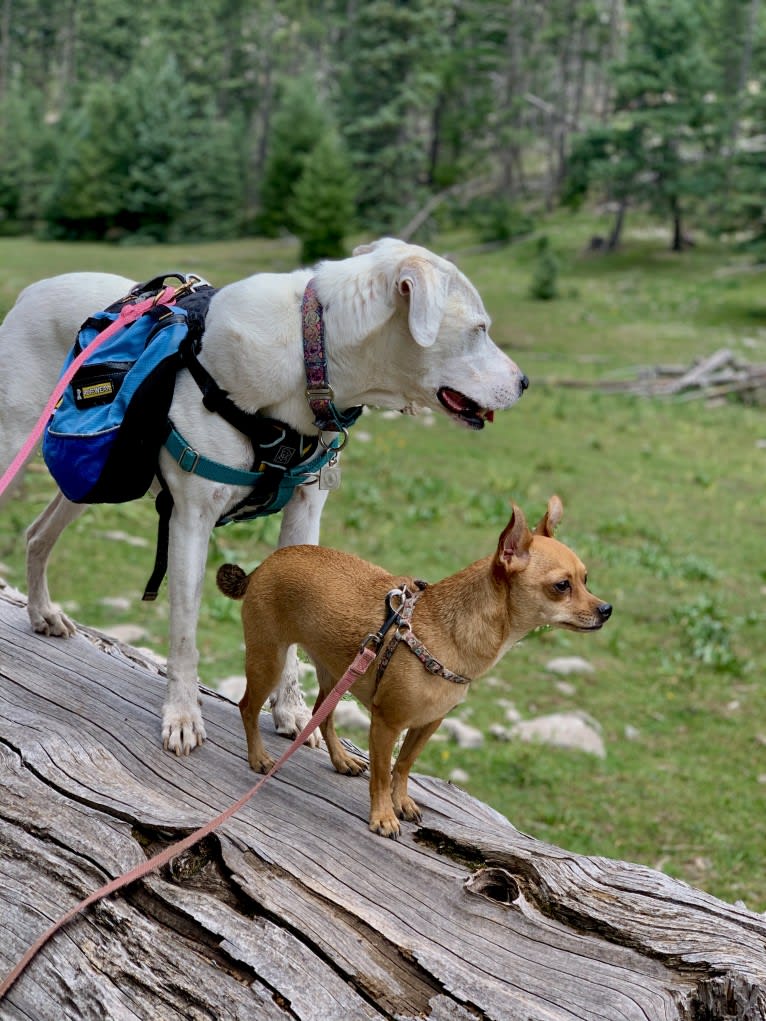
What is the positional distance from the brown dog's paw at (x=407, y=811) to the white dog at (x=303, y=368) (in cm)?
72

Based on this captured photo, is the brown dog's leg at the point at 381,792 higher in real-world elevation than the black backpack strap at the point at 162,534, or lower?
lower

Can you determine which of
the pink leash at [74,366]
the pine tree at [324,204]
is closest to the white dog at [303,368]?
the pink leash at [74,366]

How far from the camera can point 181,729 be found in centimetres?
390

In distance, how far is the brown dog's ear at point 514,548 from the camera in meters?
3.09

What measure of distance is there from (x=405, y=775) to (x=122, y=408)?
62.5 inches

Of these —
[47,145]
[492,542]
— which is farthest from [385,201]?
[492,542]

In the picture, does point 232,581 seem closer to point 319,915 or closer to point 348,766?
point 348,766

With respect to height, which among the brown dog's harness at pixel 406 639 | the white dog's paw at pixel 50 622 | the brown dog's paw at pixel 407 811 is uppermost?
the brown dog's harness at pixel 406 639

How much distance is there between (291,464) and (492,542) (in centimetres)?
755

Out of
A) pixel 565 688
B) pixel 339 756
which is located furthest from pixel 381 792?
pixel 565 688

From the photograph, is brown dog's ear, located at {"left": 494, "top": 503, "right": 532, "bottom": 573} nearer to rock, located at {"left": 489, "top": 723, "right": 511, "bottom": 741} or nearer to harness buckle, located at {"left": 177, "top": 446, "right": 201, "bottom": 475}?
harness buckle, located at {"left": 177, "top": 446, "right": 201, "bottom": 475}

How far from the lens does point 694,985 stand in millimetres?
2781

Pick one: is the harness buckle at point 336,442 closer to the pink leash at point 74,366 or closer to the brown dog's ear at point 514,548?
the pink leash at point 74,366

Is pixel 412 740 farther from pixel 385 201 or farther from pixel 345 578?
pixel 385 201
